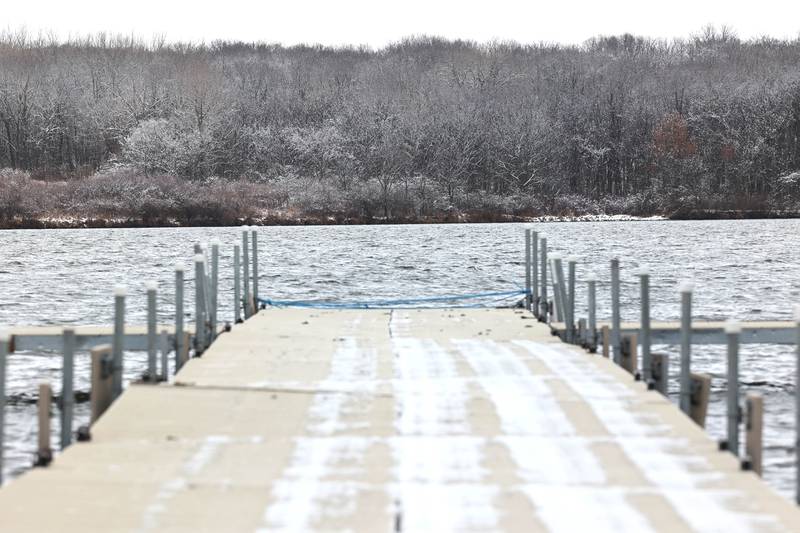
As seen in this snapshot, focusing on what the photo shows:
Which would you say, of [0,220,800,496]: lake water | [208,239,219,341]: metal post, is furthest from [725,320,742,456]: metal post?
[208,239,219,341]: metal post

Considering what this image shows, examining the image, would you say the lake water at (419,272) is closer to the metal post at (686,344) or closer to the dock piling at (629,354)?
the metal post at (686,344)

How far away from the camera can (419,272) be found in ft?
148

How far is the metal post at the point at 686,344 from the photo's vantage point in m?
10.9

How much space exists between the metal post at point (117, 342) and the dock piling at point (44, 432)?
5.91 feet

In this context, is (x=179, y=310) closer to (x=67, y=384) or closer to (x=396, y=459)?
(x=67, y=384)

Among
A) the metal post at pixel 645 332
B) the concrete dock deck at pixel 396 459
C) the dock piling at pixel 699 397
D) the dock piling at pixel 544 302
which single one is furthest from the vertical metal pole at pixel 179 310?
the dock piling at pixel 544 302

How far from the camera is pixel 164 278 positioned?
4269 cm

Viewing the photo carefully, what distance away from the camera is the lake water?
18.9m

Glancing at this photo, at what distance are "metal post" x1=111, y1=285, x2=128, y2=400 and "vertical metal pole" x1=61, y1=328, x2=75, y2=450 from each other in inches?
26.9

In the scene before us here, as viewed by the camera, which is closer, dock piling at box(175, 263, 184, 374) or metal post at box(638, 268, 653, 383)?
metal post at box(638, 268, 653, 383)

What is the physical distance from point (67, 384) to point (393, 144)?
7608 centimetres

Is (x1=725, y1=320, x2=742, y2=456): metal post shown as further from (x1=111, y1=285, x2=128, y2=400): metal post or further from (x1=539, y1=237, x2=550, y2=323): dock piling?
(x1=539, y1=237, x2=550, y2=323): dock piling

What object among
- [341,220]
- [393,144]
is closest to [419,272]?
[341,220]

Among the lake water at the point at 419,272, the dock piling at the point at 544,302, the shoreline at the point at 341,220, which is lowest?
the lake water at the point at 419,272
